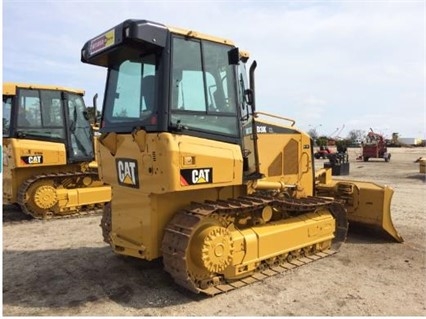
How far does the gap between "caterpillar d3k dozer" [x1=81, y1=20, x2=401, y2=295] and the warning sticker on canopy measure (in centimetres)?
1

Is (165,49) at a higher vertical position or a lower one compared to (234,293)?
higher

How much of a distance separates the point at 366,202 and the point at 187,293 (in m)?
4.13

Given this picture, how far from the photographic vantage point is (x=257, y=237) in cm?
521

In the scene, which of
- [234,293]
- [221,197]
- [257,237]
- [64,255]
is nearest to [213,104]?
[221,197]

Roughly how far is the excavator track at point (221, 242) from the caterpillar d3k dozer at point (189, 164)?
0.05 ft

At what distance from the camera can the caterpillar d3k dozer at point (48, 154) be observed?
9152 mm

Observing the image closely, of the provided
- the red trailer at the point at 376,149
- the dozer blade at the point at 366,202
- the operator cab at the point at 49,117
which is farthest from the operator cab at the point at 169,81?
the red trailer at the point at 376,149

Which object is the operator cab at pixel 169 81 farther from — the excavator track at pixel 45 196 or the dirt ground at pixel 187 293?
the excavator track at pixel 45 196

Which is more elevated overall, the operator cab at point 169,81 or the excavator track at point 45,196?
the operator cab at point 169,81

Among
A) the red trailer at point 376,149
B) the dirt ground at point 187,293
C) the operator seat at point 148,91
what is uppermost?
the operator seat at point 148,91

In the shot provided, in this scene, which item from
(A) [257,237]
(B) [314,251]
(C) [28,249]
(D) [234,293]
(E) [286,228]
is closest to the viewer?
(D) [234,293]

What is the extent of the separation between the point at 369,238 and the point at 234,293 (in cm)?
368

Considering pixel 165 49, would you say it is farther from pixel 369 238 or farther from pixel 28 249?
pixel 369 238

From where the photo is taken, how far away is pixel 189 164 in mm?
4535
